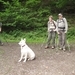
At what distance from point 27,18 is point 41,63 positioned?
933cm

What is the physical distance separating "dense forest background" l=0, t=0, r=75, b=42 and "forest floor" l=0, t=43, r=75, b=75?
514cm

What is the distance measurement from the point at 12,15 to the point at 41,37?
3115 mm

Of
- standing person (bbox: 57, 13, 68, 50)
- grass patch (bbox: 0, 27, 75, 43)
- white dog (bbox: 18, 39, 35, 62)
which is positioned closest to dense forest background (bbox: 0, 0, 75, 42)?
grass patch (bbox: 0, 27, 75, 43)

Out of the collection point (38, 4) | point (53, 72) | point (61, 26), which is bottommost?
point (53, 72)

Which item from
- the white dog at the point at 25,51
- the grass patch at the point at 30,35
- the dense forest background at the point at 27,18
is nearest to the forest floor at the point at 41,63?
the white dog at the point at 25,51

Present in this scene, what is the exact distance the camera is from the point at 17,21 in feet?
62.1

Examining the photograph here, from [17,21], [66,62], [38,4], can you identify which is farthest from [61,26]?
[38,4]

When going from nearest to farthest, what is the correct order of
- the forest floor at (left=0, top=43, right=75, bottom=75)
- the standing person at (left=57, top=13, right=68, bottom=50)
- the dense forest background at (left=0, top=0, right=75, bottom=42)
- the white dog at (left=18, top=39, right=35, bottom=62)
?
1. the forest floor at (left=0, top=43, right=75, bottom=75)
2. the white dog at (left=18, top=39, right=35, bottom=62)
3. the standing person at (left=57, top=13, right=68, bottom=50)
4. the dense forest background at (left=0, top=0, right=75, bottom=42)

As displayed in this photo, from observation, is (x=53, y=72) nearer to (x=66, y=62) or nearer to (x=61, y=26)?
(x=66, y=62)

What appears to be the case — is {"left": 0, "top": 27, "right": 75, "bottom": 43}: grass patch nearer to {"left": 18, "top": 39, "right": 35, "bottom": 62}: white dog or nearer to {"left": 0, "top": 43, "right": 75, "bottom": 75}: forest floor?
{"left": 0, "top": 43, "right": 75, "bottom": 75}: forest floor

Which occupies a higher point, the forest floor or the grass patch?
the grass patch

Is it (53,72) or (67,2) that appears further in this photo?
(67,2)

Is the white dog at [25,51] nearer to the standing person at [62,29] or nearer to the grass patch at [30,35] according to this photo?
the standing person at [62,29]

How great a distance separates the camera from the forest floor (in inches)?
373
